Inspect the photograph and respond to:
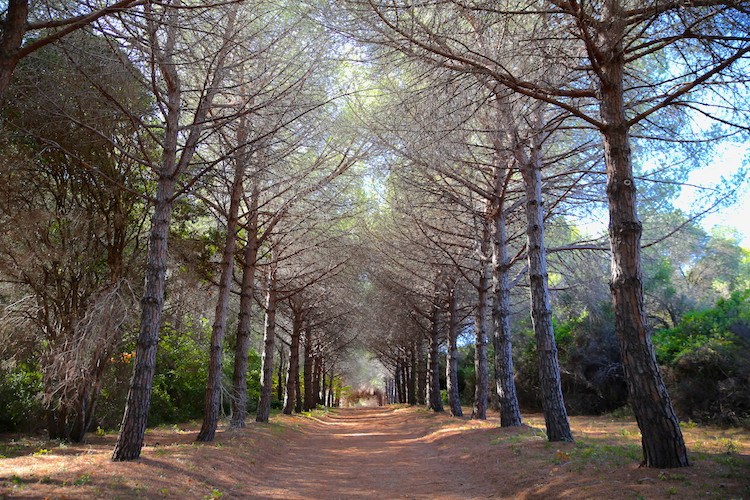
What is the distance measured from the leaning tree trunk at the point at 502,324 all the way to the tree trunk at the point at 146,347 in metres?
6.91

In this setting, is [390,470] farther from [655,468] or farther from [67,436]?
[67,436]

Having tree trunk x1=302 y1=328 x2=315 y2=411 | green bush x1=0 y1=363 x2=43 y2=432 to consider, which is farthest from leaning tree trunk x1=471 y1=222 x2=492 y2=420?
tree trunk x1=302 y1=328 x2=315 y2=411

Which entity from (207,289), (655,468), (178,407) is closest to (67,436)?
(207,289)

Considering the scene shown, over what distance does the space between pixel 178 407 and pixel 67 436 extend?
7850mm

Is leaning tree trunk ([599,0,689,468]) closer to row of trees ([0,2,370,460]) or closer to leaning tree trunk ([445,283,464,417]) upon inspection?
row of trees ([0,2,370,460])

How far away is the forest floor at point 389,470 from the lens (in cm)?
442

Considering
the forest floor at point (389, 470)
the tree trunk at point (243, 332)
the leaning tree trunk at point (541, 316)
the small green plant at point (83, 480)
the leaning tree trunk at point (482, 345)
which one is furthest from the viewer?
the leaning tree trunk at point (482, 345)

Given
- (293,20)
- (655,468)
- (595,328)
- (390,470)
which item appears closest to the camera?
(655,468)

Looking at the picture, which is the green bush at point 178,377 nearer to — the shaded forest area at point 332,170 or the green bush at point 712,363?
the shaded forest area at point 332,170

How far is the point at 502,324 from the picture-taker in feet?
35.3

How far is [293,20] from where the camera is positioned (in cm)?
855

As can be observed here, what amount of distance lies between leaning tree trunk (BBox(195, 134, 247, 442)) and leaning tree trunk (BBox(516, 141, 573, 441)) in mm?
5307

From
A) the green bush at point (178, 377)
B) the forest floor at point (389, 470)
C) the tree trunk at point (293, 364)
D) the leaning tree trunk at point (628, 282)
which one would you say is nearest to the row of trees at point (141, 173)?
the forest floor at point (389, 470)

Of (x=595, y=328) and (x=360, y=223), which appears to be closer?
(x=360, y=223)
